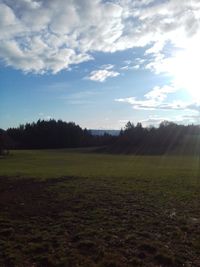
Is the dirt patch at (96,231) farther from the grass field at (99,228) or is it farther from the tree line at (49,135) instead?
the tree line at (49,135)

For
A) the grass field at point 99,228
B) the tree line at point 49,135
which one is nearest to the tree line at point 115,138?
the tree line at point 49,135

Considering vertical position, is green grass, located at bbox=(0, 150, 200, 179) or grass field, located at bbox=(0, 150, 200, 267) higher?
green grass, located at bbox=(0, 150, 200, 179)

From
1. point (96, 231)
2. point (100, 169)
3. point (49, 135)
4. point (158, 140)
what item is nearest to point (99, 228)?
point (96, 231)

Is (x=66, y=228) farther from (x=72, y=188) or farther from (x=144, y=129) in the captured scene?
(x=144, y=129)

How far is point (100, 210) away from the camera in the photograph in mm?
16344

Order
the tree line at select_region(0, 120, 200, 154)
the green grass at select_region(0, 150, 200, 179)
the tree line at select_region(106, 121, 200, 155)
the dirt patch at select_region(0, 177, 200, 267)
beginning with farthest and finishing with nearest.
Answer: the tree line at select_region(0, 120, 200, 154)
the tree line at select_region(106, 121, 200, 155)
the green grass at select_region(0, 150, 200, 179)
the dirt patch at select_region(0, 177, 200, 267)

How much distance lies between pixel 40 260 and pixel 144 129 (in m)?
137

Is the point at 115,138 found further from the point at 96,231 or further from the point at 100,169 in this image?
the point at 96,231

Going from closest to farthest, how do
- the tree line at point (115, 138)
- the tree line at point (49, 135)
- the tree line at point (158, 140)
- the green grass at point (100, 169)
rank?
the green grass at point (100, 169), the tree line at point (158, 140), the tree line at point (115, 138), the tree line at point (49, 135)

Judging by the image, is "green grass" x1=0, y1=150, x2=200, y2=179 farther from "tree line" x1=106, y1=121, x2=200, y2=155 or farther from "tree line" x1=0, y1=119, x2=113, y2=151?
"tree line" x1=0, y1=119, x2=113, y2=151

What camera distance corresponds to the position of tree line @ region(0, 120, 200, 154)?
125000 millimetres

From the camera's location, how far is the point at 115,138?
5664 inches

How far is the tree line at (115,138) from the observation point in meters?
125

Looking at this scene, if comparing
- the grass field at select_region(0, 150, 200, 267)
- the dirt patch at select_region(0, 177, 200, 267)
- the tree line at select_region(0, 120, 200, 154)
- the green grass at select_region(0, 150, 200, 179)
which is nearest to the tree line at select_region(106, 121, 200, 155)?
the tree line at select_region(0, 120, 200, 154)
